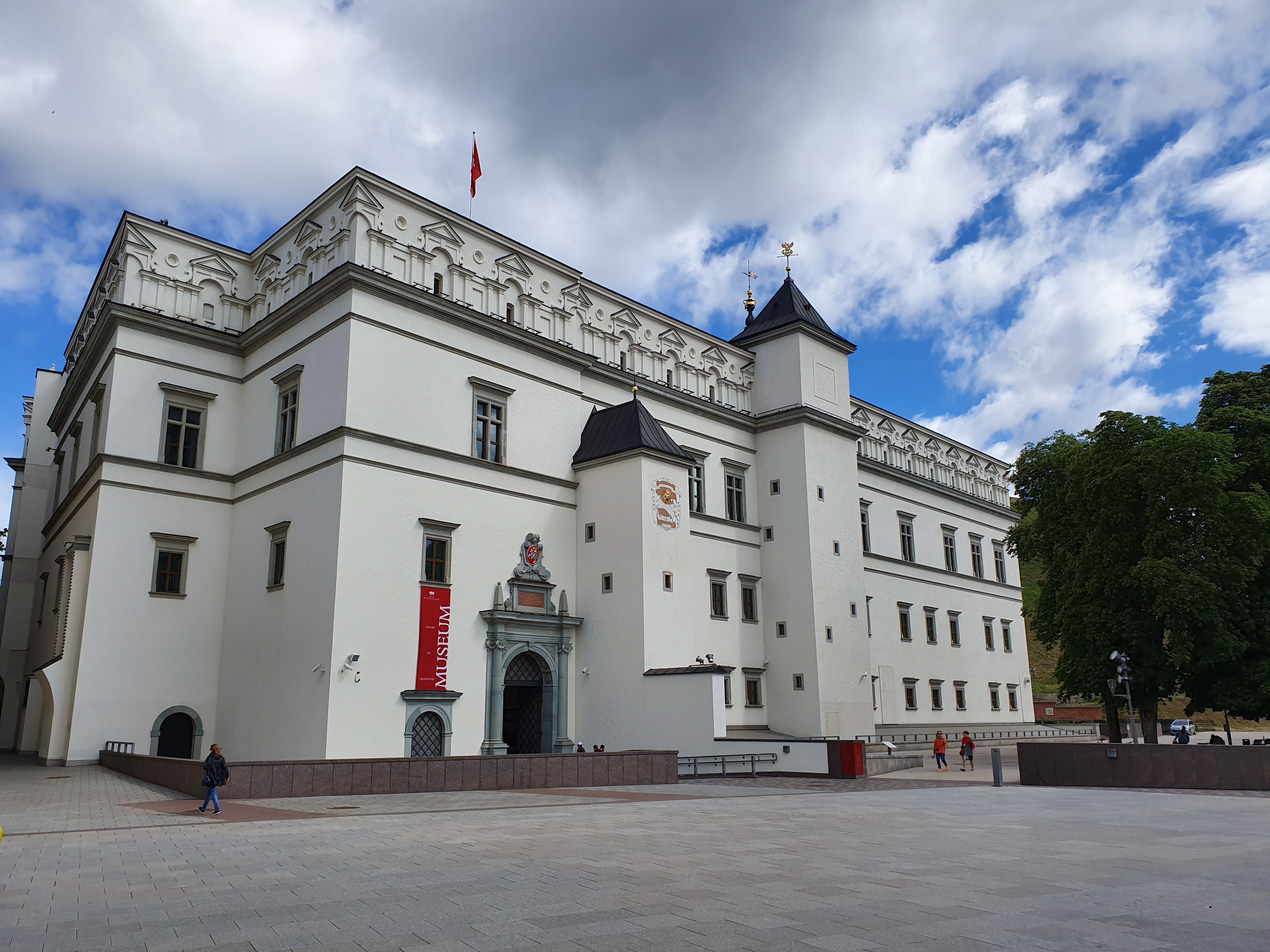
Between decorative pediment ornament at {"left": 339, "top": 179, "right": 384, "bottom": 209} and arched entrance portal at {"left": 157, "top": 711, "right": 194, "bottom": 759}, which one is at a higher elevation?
decorative pediment ornament at {"left": 339, "top": 179, "right": 384, "bottom": 209}

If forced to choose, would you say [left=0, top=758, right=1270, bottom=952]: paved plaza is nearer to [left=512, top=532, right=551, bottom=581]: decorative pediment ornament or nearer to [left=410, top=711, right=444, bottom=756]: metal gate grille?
[left=410, top=711, right=444, bottom=756]: metal gate grille

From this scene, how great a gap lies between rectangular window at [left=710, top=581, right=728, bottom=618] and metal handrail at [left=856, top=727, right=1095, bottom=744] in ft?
24.4

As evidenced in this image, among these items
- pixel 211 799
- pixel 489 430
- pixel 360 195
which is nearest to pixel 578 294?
pixel 489 430

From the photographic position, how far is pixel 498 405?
1180 inches

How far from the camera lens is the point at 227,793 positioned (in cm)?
1720

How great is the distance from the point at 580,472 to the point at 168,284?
1441 centimetres

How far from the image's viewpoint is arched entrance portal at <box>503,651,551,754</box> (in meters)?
29.2

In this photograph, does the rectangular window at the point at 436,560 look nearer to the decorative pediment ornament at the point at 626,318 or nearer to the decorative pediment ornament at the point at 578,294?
the decorative pediment ornament at the point at 578,294

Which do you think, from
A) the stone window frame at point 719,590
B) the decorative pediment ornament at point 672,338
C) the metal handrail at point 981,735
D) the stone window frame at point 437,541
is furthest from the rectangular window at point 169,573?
the metal handrail at point 981,735

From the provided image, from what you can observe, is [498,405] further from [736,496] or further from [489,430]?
[736,496]

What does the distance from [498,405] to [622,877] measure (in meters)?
22.0

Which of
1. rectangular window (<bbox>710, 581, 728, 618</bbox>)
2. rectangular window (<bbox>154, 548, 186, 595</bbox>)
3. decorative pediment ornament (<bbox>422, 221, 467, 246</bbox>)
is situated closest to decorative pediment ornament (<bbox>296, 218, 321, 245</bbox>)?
decorative pediment ornament (<bbox>422, 221, 467, 246</bbox>)

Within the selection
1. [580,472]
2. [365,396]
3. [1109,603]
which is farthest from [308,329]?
[1109,603]

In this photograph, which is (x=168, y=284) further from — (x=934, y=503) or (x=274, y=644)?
(x=934, y=503)
